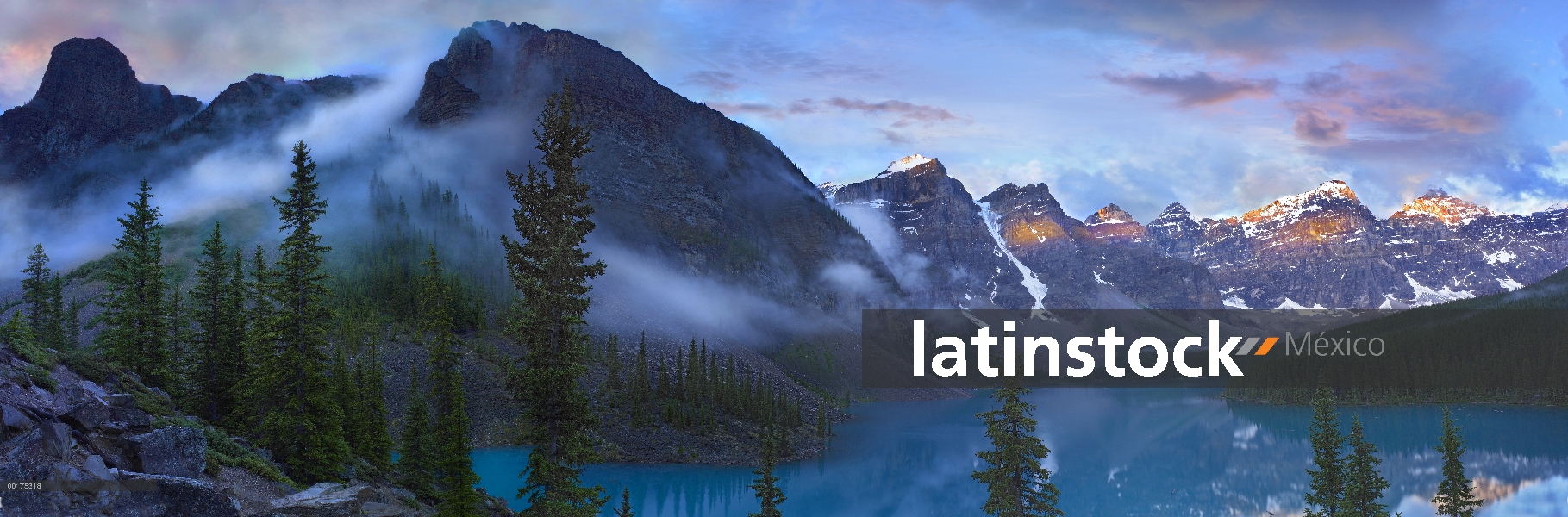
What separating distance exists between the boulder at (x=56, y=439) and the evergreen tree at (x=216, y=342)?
23.2m

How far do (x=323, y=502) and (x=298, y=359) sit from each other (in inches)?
405

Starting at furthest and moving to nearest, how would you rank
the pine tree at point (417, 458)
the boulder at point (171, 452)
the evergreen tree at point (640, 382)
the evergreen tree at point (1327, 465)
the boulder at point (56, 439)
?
the evergreen tree at point (640, 382)
the pine tree at point (417, 458)
the evergreen tree at point (1327, 465)
the boulder at point (171, 452)
the boulder at point (56, 439)

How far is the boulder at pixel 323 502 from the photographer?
95.8 feet

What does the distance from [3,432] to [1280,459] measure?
13323 centimetres

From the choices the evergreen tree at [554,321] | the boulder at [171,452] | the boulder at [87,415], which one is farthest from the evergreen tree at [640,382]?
the boulder at [87,415]

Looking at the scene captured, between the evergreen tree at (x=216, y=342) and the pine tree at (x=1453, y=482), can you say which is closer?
the evergreen tree at (x=216, y=342)

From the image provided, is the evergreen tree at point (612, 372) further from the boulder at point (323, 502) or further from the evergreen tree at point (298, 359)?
the boulder at point (323, 502)

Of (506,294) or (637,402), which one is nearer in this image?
(637,402)

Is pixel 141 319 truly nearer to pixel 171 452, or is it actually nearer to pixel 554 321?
pixel 171 452

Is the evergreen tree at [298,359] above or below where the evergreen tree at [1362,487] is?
above

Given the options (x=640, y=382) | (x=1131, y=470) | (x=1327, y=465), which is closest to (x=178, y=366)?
(x=1327, y=465)

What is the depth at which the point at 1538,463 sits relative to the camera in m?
109

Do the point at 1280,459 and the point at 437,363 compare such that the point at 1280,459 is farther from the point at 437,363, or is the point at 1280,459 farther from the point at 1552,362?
the point at 437,363

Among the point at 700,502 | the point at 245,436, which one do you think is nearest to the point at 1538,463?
the point at 700,502
